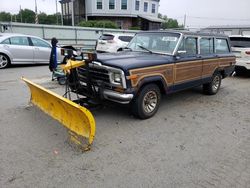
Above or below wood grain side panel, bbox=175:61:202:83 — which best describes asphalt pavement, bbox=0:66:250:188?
below

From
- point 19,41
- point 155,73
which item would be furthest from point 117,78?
point 19,41

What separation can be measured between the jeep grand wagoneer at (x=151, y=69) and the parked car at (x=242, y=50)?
3.56m

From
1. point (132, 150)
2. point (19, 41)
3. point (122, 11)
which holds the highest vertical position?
point (122, 11)

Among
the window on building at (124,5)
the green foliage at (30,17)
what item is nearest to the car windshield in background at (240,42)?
the window on building at (124,5)

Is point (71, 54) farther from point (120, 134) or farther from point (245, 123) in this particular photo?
point (245, 123)

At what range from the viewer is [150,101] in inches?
206

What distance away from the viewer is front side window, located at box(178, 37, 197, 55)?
5754 mm

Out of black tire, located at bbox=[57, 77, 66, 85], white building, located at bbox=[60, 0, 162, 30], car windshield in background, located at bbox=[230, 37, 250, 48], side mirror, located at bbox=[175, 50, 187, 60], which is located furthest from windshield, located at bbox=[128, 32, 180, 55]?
white building, located at bbox=[60, 0, 162, 30]

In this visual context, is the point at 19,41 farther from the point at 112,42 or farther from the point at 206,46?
the point at 206,46

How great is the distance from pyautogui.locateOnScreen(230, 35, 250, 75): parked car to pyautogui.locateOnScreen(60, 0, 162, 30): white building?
2803cm

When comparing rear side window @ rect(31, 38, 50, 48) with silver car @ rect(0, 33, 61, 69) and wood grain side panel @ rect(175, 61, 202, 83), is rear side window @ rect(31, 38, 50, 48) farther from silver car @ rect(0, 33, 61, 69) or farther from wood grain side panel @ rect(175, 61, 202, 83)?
wood grain side panel @ rect(175, 61, 202, 83)

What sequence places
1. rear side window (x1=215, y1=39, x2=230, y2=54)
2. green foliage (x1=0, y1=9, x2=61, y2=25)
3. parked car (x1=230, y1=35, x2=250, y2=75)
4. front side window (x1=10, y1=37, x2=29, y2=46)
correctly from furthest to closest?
1. green foliage (x1=0, y1=9, x2=61, y2=25)
2. front side window (x1=10, y1=37, x2=29, y2=46)
3. parked car (x1=230, y1=35, x2=250, y2=75)
4. rear side window (x1=215, y1=39, x2=230, y2=54)

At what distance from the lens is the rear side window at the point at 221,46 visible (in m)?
7.28

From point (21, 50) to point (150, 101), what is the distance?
848 cm
